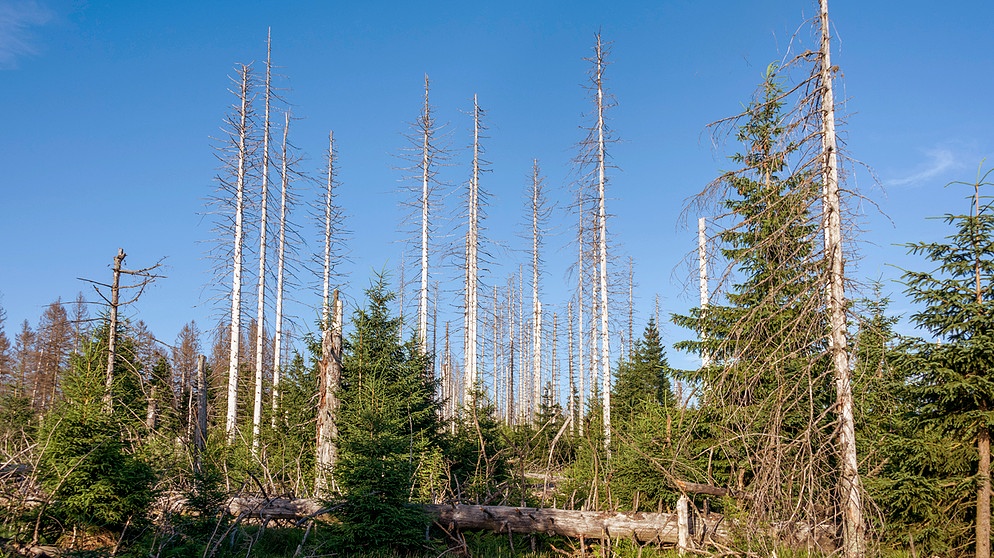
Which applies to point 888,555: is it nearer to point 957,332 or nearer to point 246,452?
point 957,332

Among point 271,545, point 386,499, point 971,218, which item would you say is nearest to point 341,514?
point 386,499

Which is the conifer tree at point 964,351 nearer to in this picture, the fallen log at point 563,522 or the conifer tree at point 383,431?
the fallen log at point 563,522

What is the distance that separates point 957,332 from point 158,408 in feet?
74.8

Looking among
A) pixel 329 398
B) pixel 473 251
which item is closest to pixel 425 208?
pixel 473 251

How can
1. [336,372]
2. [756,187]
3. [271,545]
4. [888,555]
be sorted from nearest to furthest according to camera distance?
[888,555], [271,545], [756,187], [336,372]

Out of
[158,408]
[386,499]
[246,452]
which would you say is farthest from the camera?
[158,408]

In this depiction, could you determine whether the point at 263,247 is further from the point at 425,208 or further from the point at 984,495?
the point at 984,495

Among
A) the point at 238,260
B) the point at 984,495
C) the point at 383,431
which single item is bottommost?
the point at 984,495

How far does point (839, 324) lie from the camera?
223 inches

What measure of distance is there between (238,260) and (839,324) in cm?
2036

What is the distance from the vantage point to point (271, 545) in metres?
9.74

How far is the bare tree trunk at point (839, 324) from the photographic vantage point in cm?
550

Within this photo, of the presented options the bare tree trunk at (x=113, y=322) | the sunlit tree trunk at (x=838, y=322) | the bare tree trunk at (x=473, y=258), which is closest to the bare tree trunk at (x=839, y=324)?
the sunlit tree trunk at (x=838, y=322)

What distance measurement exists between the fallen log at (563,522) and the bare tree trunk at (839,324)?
4408 millimetres
